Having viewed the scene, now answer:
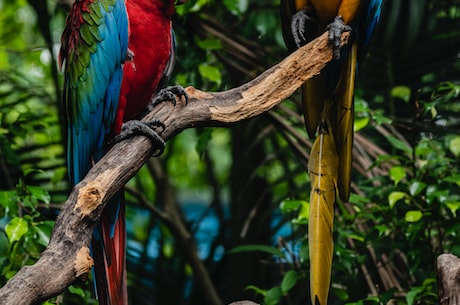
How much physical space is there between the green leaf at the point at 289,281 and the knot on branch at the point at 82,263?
35.2 inches

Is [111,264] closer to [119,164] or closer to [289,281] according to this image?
[119,164]

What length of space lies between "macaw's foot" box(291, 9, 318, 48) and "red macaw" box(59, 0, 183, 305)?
32 centimetres

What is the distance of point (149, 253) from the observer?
10.1ft

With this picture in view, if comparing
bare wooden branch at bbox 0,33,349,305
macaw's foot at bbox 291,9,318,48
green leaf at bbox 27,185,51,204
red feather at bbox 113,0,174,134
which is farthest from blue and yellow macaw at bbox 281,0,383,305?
green leaf at bbox 27,185,51,204

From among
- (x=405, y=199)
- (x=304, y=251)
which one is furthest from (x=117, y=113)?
(x=405, y=199)

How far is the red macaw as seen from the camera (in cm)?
179

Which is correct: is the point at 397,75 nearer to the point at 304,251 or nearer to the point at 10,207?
the point at 304,251

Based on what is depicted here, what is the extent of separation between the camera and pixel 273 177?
3691 mm

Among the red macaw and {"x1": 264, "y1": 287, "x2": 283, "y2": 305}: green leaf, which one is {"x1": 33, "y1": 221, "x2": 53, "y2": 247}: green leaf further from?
{"x1": 264, "y1": 287, "x2": 283, "y2": 305}: green leaf

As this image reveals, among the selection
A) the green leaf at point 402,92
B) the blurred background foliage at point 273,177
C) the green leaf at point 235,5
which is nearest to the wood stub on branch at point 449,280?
the blurred background foliage at point 273,177

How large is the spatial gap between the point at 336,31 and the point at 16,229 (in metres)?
0.92

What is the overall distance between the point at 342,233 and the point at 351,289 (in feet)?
0.73

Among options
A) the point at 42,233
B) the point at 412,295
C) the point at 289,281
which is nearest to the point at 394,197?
the point at 412,295

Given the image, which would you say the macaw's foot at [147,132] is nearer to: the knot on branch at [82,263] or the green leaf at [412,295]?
the knot on branch at [82,263]
